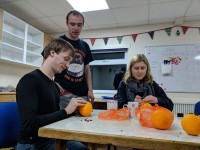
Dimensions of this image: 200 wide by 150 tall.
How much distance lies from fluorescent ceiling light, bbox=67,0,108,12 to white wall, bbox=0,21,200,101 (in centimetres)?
94

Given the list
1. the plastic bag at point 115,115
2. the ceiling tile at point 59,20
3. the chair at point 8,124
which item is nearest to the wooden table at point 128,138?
the plastic bag at point 115,115

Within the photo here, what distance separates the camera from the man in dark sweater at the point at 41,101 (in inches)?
31.1

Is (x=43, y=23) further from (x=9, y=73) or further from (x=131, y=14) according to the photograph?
(x=131, y=14)

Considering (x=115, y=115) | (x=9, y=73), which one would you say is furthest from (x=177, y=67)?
(x=9, y=73)

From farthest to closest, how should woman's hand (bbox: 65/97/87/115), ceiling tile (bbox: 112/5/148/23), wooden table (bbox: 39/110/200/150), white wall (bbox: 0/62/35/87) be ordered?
1. white wall (bbox: 0/62/35/87)
2. ceiling tile (bbox: 112/5/148/23)
3. woman's hand (bbox: 65/97/87/115)
4. wooden table (bbox: 39/110/200/150)

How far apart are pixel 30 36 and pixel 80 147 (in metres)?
3.27

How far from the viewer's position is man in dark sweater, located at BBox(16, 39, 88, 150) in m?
0.79

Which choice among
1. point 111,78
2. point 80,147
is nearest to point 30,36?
point 111,78

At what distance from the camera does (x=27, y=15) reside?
10.6 feet

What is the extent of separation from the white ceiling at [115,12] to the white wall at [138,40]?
0.14 meters

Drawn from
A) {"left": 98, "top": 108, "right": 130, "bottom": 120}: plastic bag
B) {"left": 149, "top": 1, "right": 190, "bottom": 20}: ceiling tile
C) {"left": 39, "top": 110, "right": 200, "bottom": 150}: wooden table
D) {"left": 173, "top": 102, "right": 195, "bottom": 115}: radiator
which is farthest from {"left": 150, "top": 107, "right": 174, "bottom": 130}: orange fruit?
{"left": 173, "top": 102, "right": 195, "bottom": 115}: radiator

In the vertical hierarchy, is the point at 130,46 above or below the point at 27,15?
below

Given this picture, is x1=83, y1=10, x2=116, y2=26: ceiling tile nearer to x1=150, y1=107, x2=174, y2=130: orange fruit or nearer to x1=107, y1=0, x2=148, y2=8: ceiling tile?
x1=107, y1=0, x2=148, y2=8: ceiling tile

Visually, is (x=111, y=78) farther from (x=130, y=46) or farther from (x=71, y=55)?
(x=71, y=55)
